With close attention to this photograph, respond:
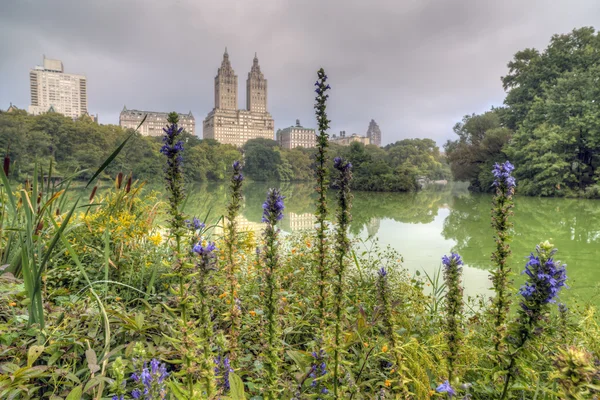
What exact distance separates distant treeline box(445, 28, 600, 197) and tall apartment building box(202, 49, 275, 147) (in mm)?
82364

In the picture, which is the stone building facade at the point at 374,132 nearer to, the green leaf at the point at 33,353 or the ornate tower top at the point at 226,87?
the ornate tower top at the point at 226,87

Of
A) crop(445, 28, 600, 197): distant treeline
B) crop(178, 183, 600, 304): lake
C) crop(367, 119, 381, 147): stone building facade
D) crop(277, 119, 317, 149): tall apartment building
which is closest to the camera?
crop(178, 183, 600, 304): lake

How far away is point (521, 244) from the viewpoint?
856 centimetres

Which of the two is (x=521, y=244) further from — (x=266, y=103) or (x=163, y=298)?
(x=266, y=103)

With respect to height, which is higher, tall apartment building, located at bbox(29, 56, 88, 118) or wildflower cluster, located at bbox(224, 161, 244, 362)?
tall apartment building, located at bbox(29, 56, 88, 118)

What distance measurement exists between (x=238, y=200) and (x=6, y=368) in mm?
1026

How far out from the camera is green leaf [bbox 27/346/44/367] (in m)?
1.26

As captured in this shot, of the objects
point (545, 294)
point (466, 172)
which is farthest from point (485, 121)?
point (545, 294)

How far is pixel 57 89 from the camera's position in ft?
379

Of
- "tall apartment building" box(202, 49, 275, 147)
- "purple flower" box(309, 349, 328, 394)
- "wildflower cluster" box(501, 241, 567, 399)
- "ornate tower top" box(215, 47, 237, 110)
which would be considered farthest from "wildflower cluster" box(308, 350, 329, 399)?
"ornate tower top" box(215, 47, 237, 110)

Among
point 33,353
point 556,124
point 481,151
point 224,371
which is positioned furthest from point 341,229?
point 481,151

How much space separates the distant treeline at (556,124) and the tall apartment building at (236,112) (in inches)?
3243

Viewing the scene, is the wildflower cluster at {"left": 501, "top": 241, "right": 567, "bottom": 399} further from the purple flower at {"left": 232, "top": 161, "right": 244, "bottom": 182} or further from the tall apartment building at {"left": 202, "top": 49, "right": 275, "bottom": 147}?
the tall apartment building at {"left": 202, "top": 49, "right": 275, "bottom": 147}

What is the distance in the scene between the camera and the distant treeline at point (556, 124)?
2159 cm
